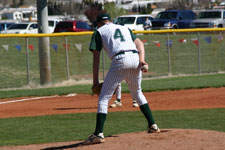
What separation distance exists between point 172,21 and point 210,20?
2.60 meters

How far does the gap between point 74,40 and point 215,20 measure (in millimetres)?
17366

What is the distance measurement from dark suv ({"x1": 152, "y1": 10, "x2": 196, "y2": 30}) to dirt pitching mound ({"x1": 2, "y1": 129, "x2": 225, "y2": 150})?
26.5 meters

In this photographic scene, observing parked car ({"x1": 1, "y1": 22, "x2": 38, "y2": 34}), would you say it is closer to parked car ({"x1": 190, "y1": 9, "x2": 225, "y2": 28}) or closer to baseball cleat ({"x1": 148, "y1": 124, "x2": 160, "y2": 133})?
parked car ({"x1": 190, "y1": 9, "x2": 225, "y2": 28})

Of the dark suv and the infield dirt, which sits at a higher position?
the dark suv

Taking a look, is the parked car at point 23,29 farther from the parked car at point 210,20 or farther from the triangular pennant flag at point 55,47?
the triangular pennant flag at point 55,47

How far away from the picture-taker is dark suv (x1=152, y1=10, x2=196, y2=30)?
34.0 meters

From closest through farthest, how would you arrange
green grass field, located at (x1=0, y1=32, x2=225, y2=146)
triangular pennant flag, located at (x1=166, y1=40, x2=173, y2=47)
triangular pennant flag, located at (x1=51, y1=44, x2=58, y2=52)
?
green grass field, located at (x1=0, y1=32, x2=225, y2=146) < triangular pennant flag, located at (x1=51, y1=44, x2=58, y2=52) < triangular pennant flag, located at (x1=166, y1=40, x2=173, y2=47)

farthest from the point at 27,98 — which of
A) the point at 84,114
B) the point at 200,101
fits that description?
the point at 200,101

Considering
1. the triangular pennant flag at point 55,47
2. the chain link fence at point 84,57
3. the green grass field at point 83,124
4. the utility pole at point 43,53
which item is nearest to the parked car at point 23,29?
the chain link fence at point 84,57

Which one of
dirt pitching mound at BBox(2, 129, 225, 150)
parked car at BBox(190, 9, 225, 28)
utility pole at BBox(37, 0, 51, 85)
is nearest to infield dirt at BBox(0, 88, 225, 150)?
dirt pitching mound at BBox(2, 129, 225, 150)

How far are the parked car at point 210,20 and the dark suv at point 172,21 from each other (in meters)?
0.70

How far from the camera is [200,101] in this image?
1191cm

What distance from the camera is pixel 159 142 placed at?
6625mm

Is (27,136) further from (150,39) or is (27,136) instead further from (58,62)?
(150,39)
